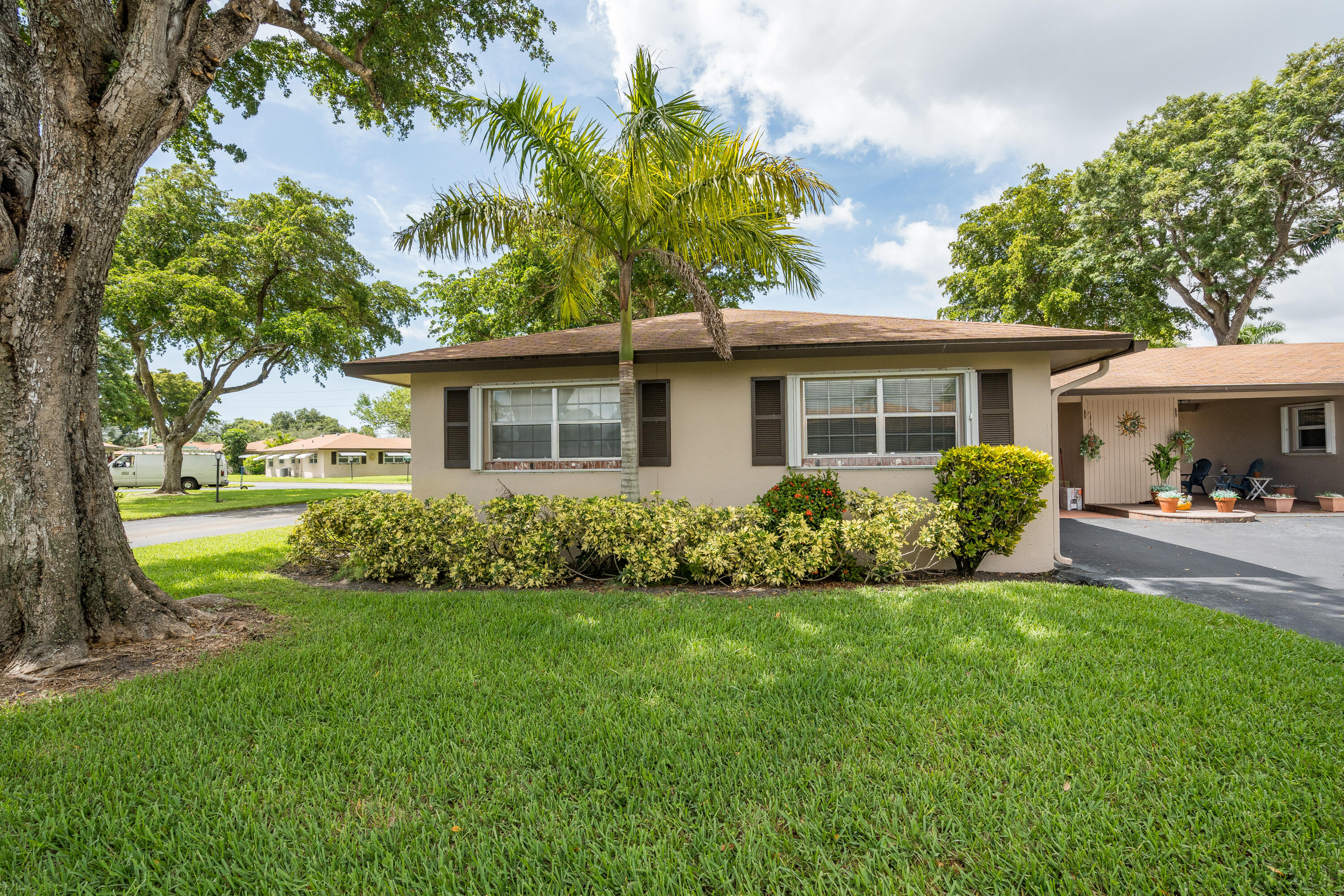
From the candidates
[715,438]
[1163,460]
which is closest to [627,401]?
[715,438]

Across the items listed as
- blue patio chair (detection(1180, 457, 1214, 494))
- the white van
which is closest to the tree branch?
blue patio chair (detection(1180, 457, 1214, 494))

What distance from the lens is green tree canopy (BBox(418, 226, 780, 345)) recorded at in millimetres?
17058

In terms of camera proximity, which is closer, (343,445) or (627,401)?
(627,401)

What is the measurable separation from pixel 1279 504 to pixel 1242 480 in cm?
160

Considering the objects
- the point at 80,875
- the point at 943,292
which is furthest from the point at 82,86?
the point at 943,292

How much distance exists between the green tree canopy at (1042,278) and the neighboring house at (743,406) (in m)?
14.1

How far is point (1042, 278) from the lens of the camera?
64.5 feet

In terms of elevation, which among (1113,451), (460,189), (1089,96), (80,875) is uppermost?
(1089,96)

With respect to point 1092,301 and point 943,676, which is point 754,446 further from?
point 1092,301

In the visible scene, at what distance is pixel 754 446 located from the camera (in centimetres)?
687

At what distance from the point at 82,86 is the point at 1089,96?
1775cm

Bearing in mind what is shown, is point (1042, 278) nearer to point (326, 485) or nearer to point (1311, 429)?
point (1311, 429)

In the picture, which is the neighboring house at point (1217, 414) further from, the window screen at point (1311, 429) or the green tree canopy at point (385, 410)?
the green tree canopy at point (385, 410)

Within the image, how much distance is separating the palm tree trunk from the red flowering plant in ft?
4.95
